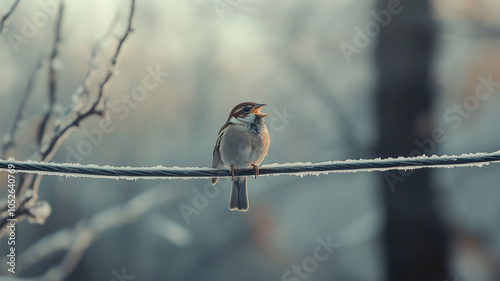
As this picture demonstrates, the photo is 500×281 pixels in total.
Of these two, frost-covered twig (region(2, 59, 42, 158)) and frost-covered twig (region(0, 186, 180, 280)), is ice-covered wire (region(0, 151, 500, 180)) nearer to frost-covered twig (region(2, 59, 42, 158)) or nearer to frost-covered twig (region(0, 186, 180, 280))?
frost-covered twig (region(2, 59, 42, 158))

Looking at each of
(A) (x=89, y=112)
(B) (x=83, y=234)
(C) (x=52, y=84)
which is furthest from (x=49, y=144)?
(B) (x=83, y=234)

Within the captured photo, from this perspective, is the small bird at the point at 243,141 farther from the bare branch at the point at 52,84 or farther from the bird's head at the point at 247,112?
the bare branch at the point at 52,84

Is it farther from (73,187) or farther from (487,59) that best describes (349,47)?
(73,187)

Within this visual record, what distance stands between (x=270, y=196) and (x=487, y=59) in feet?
11.9

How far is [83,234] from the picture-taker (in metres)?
6.88

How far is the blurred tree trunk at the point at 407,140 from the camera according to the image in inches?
161

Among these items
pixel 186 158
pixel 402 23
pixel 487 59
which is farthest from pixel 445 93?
pixel 186 158

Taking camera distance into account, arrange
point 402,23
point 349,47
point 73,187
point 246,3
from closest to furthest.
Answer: point 402,23
point 246,3
point 349,47
point 73,187

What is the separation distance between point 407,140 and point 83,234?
4.95 m

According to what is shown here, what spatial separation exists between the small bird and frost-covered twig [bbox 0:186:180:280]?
414 centimetres

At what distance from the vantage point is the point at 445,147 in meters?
5.65

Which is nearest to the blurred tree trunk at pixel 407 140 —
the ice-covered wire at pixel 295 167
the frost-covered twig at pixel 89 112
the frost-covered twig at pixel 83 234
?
the ice-covered wire at pixel 295 167

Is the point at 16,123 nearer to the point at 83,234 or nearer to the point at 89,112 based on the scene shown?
the point at 89,112

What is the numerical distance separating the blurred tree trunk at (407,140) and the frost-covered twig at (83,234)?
4.09m
